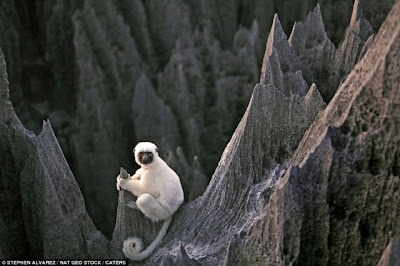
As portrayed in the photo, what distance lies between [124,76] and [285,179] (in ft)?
19.7

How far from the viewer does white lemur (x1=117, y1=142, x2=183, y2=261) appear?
2938 millimetres

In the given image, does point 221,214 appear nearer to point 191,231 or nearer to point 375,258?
point 191,231

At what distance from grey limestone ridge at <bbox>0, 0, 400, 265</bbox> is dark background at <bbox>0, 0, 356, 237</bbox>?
3.26 metres

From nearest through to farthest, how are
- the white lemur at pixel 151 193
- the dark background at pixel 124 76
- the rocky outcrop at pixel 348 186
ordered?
the rocky outcrop at pixel 348 186
the white lemur at pixel 151 193
the dark background at pixel 124 76

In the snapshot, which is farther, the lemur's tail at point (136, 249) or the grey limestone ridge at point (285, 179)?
the lemur's tail at point (136, 249)

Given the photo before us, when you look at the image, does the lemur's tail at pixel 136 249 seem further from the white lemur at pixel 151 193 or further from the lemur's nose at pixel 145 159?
the lemur's nose at pixel 145 159

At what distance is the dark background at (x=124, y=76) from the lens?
7168 mm

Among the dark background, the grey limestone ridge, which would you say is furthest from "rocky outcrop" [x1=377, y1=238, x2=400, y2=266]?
the dark background

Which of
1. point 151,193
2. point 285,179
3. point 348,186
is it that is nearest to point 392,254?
point 348,186

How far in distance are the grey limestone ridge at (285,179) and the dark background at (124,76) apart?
326 cm

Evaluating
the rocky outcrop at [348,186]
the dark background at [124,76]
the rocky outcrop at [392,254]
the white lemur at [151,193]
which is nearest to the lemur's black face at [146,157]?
the white lemur at [151,193]

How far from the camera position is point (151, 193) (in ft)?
9.87

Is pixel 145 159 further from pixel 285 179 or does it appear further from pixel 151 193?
pixel 285 179

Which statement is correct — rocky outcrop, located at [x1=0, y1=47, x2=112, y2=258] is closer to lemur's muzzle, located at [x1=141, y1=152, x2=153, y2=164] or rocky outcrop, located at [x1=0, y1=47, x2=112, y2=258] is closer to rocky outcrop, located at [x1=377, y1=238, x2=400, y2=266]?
lemur's muzzle, located at [x1=141, y1=152, x2=153, y2=164]
